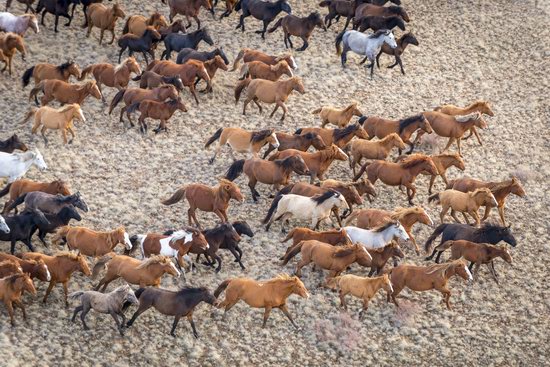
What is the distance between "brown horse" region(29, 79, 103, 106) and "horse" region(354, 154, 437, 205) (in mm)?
5207

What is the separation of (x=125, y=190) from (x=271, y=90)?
12.0 ft

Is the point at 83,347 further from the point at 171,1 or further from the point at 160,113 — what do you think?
the point at 171,1

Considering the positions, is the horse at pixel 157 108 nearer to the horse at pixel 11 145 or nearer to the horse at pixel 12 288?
the horse at pixel 11 145

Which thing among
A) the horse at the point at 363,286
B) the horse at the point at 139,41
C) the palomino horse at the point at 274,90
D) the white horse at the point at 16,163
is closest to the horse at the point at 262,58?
the palomino horse at the point at 274,90

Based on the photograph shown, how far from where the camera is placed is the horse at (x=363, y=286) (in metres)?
13.6

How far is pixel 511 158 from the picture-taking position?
1847 cm

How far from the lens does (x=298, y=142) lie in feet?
55.9

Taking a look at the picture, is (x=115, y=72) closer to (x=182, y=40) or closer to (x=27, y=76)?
(x=27, y=76)

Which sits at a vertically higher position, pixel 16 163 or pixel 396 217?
pixel 396 217

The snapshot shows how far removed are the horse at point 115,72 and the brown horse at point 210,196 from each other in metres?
3.87

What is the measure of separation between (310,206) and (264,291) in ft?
7.61

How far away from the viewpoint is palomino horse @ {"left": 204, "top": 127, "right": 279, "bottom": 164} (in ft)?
55.0

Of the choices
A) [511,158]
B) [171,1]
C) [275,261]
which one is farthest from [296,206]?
[171,1]

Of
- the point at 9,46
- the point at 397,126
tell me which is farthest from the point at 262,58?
the point at 9,46
